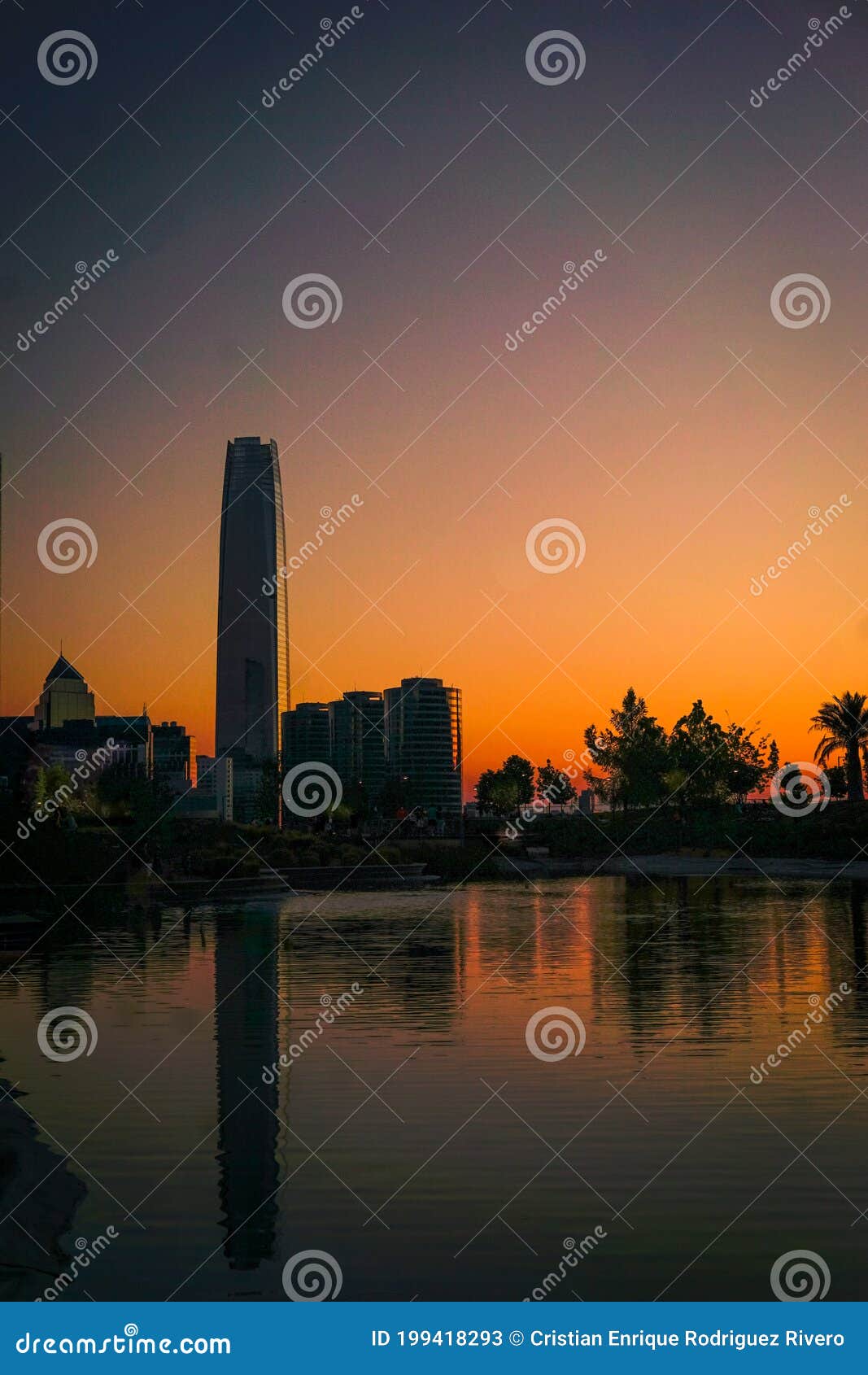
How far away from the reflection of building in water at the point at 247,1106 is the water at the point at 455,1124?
0.04 metres

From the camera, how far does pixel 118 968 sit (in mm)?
27703

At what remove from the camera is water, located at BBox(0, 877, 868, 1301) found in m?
9.34

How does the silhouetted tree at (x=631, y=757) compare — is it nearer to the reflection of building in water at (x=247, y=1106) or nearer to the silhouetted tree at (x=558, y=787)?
the silhouetted tree at (x=558, y=787)

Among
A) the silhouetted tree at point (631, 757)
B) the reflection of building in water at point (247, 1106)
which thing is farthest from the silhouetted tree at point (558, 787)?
the reflection of building in water at point (247, 1106)

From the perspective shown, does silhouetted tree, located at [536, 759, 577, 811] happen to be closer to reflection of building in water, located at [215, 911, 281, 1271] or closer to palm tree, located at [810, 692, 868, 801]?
palm tree, located at [810, 692, 868, 801]

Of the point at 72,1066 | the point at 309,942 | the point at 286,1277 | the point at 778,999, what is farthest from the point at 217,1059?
the point at 309,942

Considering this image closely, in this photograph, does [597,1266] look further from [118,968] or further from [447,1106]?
[118,968]

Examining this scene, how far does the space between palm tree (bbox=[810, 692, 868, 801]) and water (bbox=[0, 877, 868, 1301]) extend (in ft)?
246

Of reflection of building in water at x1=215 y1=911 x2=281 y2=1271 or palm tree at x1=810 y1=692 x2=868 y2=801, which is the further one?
palm tree at x1=810 y1=692 x2=868 y2=801

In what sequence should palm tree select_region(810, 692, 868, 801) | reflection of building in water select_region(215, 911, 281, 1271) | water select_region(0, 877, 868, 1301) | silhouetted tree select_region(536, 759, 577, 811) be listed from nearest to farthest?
water select_region(0, 877, 868, 1301) < reflection of building in water select_region(215, 911, 281, 1271) < palm tree select_region(810, 692, 868, 801) < silhouetted tree select_region(536, 759, 577, 811)

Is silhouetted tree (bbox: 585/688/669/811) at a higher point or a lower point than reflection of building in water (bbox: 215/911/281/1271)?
higher

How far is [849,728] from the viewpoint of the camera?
328ft

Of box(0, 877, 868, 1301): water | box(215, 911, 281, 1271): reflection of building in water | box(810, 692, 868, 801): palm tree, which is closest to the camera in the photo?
box(0, 877, 868, 1301): water

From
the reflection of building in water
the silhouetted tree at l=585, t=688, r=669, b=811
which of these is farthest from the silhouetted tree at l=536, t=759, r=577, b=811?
the reflection of building in water
